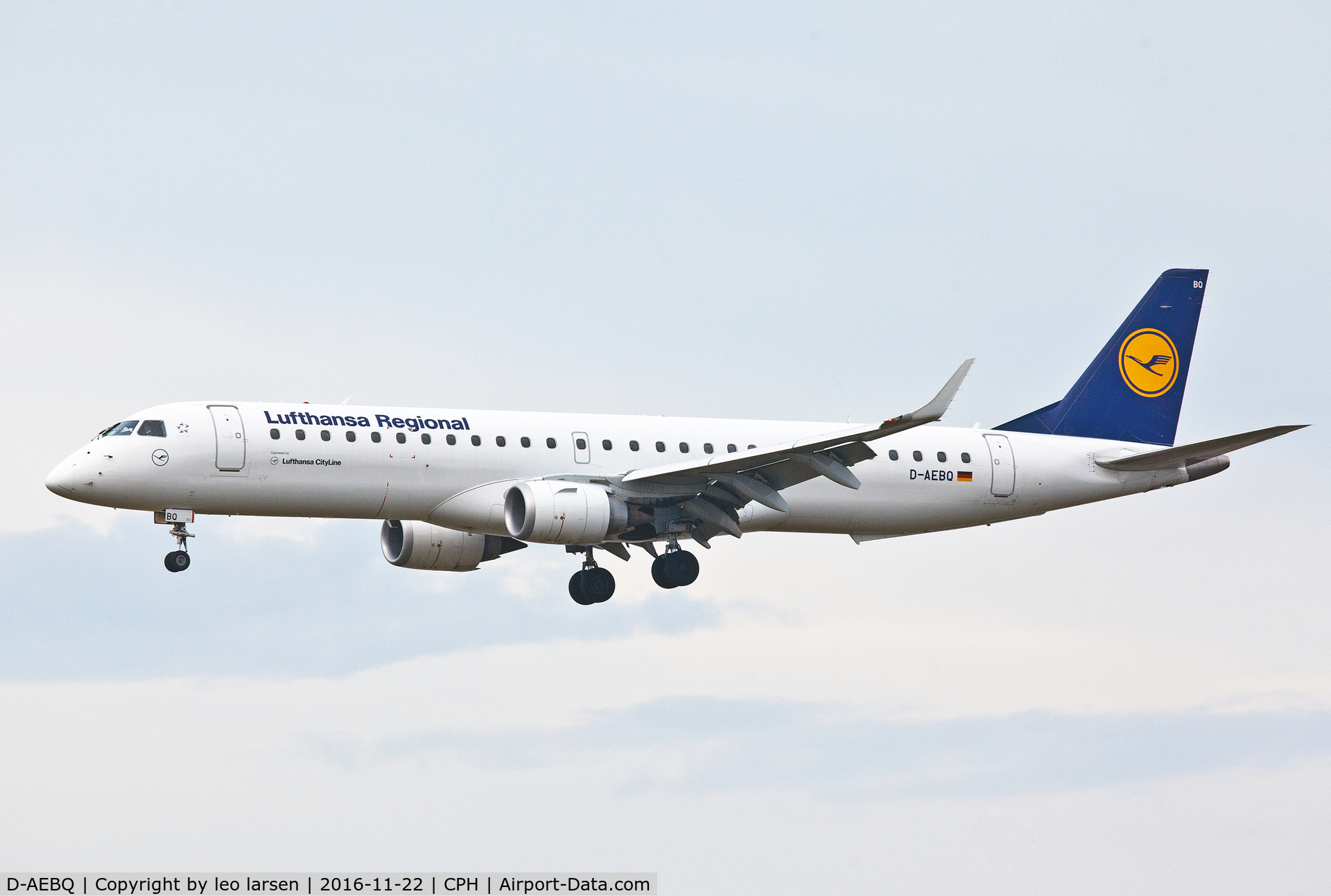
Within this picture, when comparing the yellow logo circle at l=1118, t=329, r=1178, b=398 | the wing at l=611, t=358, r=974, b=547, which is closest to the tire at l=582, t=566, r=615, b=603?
the wing at l=611, t=358, r=974, b=547

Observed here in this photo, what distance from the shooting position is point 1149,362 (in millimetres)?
46781

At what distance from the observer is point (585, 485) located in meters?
38.2

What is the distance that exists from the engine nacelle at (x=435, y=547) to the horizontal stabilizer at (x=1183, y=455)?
15.3 m

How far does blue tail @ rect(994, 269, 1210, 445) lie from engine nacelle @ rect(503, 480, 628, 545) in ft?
41.1

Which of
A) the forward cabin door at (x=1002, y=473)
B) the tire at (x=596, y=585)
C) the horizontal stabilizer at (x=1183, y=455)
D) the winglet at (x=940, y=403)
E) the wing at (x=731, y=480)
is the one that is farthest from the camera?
the forward cabin door at (x=1002, y=473)

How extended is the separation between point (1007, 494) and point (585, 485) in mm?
11585

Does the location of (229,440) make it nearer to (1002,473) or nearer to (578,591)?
(578,591)

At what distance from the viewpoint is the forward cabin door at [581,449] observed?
3928cm

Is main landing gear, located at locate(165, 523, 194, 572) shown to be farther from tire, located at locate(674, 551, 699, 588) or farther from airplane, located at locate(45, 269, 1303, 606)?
tire, located at locate(674, 551, 699, 588)

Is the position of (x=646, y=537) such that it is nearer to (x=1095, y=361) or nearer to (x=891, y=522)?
(x=891, y=522)

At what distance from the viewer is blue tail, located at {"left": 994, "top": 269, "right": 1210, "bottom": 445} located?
45719mm

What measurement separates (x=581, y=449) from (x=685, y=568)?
12.9 ft

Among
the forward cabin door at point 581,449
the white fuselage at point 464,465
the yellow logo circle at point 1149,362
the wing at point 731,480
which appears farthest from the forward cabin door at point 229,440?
the yellow logo circle at point 1149,362

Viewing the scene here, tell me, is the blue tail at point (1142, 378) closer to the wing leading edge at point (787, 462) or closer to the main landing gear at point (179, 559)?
the wing leading edge at point (787, 462)
